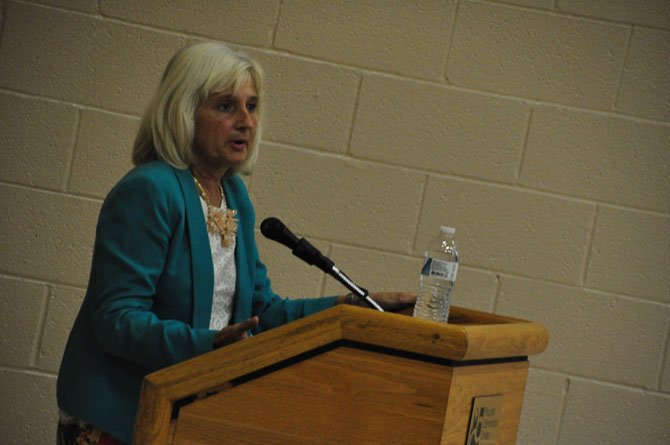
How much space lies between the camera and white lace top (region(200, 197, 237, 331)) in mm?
1858

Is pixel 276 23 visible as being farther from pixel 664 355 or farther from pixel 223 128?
pixel 664 355

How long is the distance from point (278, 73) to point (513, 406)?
1651 millimetres

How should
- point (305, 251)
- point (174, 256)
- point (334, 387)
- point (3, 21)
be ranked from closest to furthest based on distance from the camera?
point (334, 387)
point (305, 251)
point (174, 256)
point (3, 21)

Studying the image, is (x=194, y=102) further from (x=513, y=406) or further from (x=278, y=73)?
(x=278, y=73)

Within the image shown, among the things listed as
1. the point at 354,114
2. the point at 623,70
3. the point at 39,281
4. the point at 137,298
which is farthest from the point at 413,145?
the point at 137,298

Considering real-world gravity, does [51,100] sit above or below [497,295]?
above

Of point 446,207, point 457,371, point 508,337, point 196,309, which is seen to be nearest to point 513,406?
point 508,337

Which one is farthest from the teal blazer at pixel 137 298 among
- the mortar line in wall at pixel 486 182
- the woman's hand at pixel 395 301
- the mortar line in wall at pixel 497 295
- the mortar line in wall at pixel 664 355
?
the mortar line in wall at pixel 664 355

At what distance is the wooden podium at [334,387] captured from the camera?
1.28 metres

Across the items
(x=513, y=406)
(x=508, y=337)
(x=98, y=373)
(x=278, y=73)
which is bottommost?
(x=98, y=373)

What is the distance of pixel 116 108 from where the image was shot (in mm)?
2928

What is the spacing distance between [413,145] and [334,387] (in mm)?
1700

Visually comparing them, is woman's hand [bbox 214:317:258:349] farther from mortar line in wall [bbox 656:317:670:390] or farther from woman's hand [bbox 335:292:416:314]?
mortar line in wall [bbox 656:317:670:390]

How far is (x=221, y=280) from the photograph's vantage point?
1.87 meters
